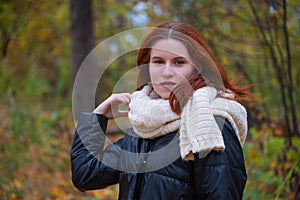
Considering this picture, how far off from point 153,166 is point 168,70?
17.1 inches

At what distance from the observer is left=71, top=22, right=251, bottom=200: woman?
183cm

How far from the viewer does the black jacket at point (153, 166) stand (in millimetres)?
1822

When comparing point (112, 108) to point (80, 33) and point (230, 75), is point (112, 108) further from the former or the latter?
point (80, 33)

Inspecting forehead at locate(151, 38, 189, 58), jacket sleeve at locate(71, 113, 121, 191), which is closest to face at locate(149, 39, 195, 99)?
forehead at locate(151, 38, 189, 58)

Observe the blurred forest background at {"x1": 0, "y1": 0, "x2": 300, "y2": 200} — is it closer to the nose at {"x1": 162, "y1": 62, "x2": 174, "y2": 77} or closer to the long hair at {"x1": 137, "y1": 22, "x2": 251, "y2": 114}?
the long hair at {"x1": 137, "y1": 22, "x2": 251, "y2": 114}

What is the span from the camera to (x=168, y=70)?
2.09 m

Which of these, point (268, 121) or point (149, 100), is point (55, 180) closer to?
point (268, 121)

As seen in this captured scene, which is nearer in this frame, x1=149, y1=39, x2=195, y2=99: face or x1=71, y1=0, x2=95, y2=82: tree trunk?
x1=149, y1=39, x2=195, y2=99: face

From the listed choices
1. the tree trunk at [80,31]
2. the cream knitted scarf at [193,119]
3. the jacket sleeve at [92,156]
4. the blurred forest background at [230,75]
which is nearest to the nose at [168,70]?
the cream knitted scarf at [193,119]

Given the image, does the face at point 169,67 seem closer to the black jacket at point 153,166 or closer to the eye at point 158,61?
the eye at point 158,61

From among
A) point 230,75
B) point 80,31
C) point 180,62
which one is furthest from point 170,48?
point 80,31

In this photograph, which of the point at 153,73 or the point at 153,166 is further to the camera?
the point at 153,73

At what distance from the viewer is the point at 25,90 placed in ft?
26.5

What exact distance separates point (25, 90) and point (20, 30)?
2069mm
